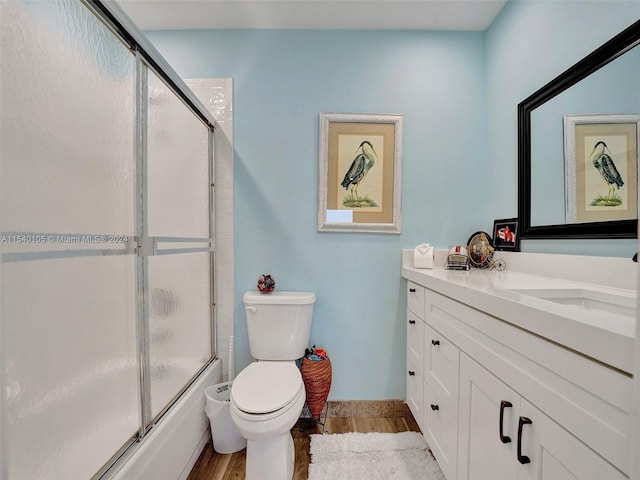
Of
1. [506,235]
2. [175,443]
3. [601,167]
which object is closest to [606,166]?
[601,167]

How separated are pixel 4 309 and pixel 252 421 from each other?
882 mm

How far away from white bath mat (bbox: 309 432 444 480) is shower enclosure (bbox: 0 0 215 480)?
809 millimetres

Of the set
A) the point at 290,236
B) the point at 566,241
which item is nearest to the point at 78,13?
the point at 290,236

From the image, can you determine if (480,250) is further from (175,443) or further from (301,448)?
(175,443)

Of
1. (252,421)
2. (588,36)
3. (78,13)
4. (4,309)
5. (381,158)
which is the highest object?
(588,36)

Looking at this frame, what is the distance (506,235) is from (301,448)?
5.44 ft

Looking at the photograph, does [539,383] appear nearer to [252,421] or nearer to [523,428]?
[523,428]

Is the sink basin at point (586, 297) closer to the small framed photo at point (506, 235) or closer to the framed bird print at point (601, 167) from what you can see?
the framed bird print at point (601, 167)

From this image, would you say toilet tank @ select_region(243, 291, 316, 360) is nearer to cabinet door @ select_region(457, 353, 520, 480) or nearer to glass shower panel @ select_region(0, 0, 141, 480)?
glass shower panel @ select_region(0, 0, 141, 480)

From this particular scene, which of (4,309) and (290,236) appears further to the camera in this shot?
(290,236)

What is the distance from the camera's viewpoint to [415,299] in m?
1.56

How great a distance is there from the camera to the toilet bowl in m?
1.14

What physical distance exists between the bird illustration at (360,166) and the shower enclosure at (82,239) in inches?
40.0

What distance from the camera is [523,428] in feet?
2.33
